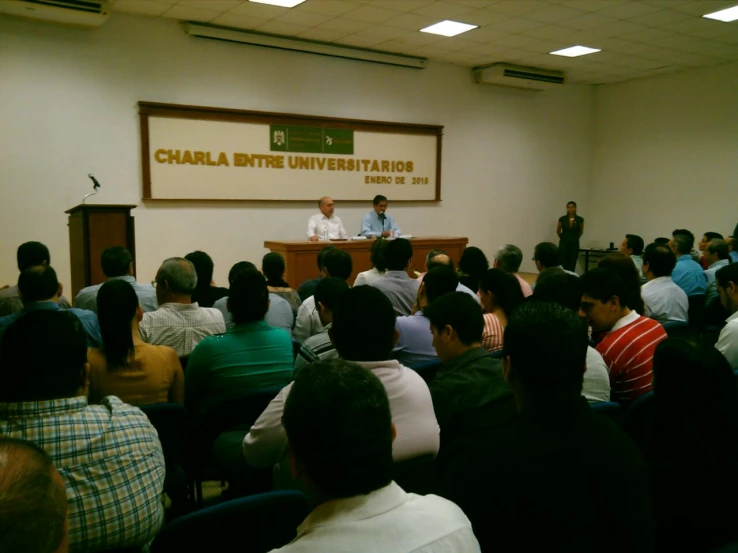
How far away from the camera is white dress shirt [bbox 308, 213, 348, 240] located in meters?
7.62

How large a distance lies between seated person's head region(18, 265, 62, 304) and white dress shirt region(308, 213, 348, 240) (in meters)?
4.76

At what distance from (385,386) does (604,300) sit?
1336mm

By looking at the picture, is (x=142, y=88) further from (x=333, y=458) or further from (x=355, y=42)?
(x=333, y=458)

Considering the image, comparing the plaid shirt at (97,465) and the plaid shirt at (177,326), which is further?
the plaid shirt at (177,326)

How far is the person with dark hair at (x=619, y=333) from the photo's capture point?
2.44m

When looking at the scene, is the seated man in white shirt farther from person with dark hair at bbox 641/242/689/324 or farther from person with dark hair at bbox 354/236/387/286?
person with dark hair at bbox 641/242/689/324

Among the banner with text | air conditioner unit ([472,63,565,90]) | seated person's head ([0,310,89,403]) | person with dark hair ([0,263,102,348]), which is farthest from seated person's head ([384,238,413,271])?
air conditioner unit ([472,63,565,90])

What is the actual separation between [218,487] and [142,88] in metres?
5.23

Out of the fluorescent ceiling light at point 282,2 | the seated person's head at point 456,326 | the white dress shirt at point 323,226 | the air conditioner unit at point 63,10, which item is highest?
the fluorescent ceiling light at point 282,2

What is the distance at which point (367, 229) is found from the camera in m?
7.97

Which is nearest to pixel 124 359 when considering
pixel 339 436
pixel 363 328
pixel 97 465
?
pixel 97 465

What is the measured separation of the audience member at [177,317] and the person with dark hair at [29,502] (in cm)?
211

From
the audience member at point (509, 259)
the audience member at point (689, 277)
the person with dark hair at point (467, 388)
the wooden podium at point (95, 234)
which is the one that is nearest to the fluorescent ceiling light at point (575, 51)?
the audience member at point (689, 277)

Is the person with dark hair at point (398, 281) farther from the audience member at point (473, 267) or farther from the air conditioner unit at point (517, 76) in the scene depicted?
the air conditioner unit at point (517, 76)
